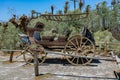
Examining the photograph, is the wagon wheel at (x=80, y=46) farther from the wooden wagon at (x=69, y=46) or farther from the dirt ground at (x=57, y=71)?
the dirt ground at (x=57, y=71)

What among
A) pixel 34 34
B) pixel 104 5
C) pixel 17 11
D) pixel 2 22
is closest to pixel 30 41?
pixel 34 34

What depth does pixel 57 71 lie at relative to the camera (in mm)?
6547

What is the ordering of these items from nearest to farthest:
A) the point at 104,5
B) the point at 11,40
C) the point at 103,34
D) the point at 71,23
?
the point at 11,40, the point at 103,34, the point at 71,23, the point at 104,5

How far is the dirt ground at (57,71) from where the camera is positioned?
5.81 meters

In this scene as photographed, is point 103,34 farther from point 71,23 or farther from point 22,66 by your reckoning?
point 22,66

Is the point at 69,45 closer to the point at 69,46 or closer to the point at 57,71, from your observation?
the point at 69,46

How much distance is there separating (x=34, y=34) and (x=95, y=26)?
8.62 metres

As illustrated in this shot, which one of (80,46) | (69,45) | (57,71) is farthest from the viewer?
(69,45)

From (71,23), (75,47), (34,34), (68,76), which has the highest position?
(71,23)

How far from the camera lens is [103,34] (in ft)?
40.3

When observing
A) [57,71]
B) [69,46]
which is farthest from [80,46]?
[57,71]

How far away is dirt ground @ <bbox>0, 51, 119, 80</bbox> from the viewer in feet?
19.1

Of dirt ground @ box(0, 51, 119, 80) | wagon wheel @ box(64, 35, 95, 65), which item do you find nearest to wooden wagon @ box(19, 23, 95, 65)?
wagon wheel @ box(64, 35, 95, 65)

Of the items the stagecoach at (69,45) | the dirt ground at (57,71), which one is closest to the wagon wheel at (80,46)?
the stagecoach at (69,45)
